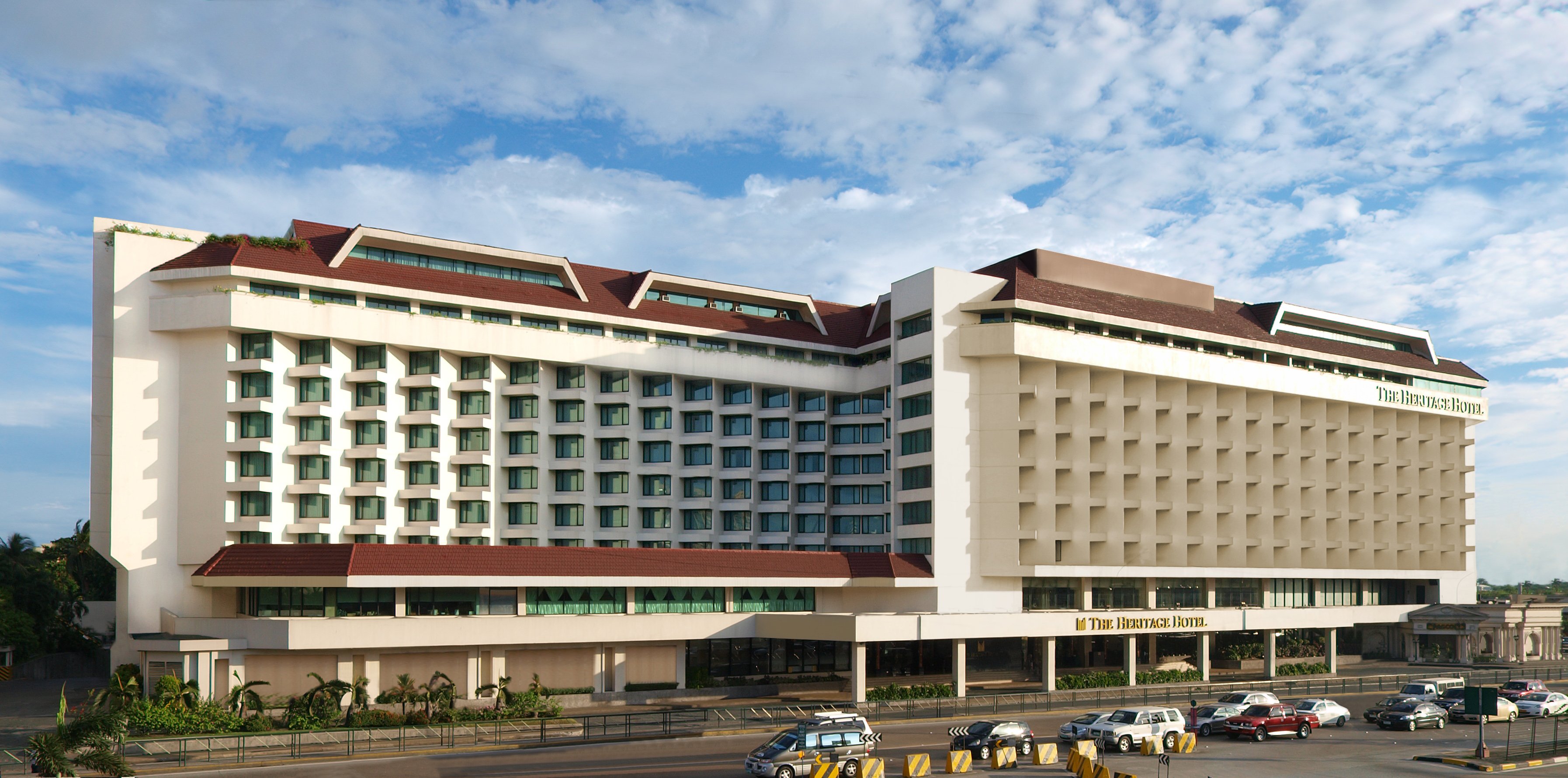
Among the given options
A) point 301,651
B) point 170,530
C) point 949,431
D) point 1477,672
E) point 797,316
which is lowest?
point 1477,672

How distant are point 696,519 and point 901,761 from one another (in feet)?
144

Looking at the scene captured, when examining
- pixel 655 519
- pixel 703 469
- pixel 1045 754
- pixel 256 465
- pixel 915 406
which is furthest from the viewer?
pixel 703 469

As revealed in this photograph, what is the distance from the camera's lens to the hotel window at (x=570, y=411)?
279ft

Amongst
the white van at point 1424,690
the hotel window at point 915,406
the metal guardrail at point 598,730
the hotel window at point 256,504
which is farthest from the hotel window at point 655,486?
the white van at point 1424,690

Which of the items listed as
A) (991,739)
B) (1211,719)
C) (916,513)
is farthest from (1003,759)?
(916,513)

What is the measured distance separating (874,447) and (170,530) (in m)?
49.3

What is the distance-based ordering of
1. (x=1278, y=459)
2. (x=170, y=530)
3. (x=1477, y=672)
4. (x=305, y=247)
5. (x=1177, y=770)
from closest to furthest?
(x=1177, y=770), (x=170, y=530), (x=305, y=247), (x=1477, y=672), (x=1278, y=459)

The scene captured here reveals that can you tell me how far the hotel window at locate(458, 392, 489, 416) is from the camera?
81812 mm

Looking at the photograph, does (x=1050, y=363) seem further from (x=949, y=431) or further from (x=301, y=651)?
(x=301, y=651)

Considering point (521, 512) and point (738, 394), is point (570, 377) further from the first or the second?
point (738, 394)

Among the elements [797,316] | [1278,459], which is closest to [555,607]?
[797,316]

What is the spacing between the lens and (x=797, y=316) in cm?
9919

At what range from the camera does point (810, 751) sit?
4406cm

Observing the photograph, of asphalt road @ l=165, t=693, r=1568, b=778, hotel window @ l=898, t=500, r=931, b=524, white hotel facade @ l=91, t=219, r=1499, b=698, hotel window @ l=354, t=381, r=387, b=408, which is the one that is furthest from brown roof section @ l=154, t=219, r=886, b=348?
asphalt road @ l=165, t=693, r=1568, b=778
